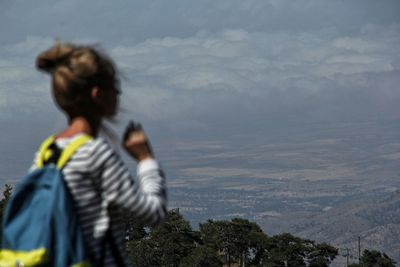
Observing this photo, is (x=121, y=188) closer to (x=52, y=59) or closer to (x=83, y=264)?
(x=83, y=264)

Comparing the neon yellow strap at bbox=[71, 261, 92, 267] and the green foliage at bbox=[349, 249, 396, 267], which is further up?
the neon yellow strap at bbox=[71, 261, 92, 267]

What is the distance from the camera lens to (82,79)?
550 cm

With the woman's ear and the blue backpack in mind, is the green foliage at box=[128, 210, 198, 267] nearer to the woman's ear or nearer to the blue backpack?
the woman's ear

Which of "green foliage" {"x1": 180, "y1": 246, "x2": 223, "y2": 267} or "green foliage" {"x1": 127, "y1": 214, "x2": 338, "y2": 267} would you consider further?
"green foliage" {"x1": 127, "y1": 214, "x2": 338, "y2": 267}

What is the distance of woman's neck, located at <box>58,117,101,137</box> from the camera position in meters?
5.50

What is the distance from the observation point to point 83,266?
525 cm

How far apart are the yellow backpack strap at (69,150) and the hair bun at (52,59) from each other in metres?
0.47

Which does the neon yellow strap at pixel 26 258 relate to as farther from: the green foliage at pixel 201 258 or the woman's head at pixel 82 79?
the green foliage at pixel 201 258

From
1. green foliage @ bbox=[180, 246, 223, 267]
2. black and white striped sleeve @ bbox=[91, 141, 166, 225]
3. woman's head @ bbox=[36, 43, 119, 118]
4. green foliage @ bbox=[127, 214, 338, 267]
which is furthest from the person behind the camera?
green foliage @ bbox=[127, 214, 338, 267]

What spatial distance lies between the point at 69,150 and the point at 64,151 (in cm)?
4

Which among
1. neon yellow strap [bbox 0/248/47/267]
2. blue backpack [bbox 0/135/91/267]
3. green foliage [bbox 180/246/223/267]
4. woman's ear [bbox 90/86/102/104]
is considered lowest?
green foliage [bbox 180/246/223/267]

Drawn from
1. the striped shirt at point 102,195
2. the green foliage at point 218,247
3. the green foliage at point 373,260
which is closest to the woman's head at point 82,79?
the striped shirt at point 102,195

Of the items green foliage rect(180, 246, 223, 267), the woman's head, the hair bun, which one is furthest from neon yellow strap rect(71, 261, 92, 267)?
green foliage rect(180, 246, 223, 267)

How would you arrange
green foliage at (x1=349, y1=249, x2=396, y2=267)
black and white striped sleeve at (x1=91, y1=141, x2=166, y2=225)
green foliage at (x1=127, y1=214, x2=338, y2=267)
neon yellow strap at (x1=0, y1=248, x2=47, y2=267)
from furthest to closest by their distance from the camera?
green foliage at (x1=349, y1=249, x2=396, y2=267), green foliage at (x1=127, y1=214, x2=338, y2=267), black and white striped sleeve at (x1=91, y1=141, x2=166, y2=225), neon yellow strap at (x1=0, y1=248, x2=47, y2=267)
